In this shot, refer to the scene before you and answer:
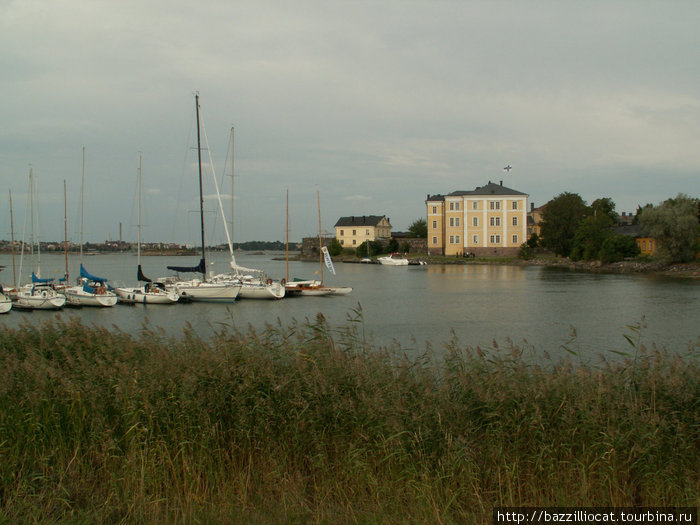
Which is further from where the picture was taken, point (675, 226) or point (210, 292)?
point (675, 226)

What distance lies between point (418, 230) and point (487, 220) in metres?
30.7

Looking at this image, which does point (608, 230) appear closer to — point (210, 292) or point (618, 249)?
point (618, 249)

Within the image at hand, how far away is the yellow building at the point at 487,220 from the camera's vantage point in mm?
83750

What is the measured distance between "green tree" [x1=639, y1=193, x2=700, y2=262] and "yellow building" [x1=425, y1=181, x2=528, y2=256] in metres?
24.7

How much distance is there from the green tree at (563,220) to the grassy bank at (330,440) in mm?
79019

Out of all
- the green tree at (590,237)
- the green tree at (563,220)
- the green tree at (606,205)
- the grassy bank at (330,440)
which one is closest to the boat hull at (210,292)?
the grassy bank at (330,440)

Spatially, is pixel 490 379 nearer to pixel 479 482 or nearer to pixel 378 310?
pixel 479 482

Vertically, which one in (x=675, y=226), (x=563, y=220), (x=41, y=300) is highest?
(x=563, y=220)

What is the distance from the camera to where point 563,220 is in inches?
3167

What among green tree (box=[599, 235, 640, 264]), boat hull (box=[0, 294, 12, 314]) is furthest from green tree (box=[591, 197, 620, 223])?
boat hull (box=[0, 294, 12, 314])

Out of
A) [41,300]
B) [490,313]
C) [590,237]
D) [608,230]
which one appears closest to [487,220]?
[590,237]

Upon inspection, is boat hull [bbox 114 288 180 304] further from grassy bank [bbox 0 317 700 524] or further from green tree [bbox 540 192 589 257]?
green tree [bbox 540 192 589 257]

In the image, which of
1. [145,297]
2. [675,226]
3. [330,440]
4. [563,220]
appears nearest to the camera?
[330,440]

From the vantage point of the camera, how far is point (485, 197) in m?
83.9
